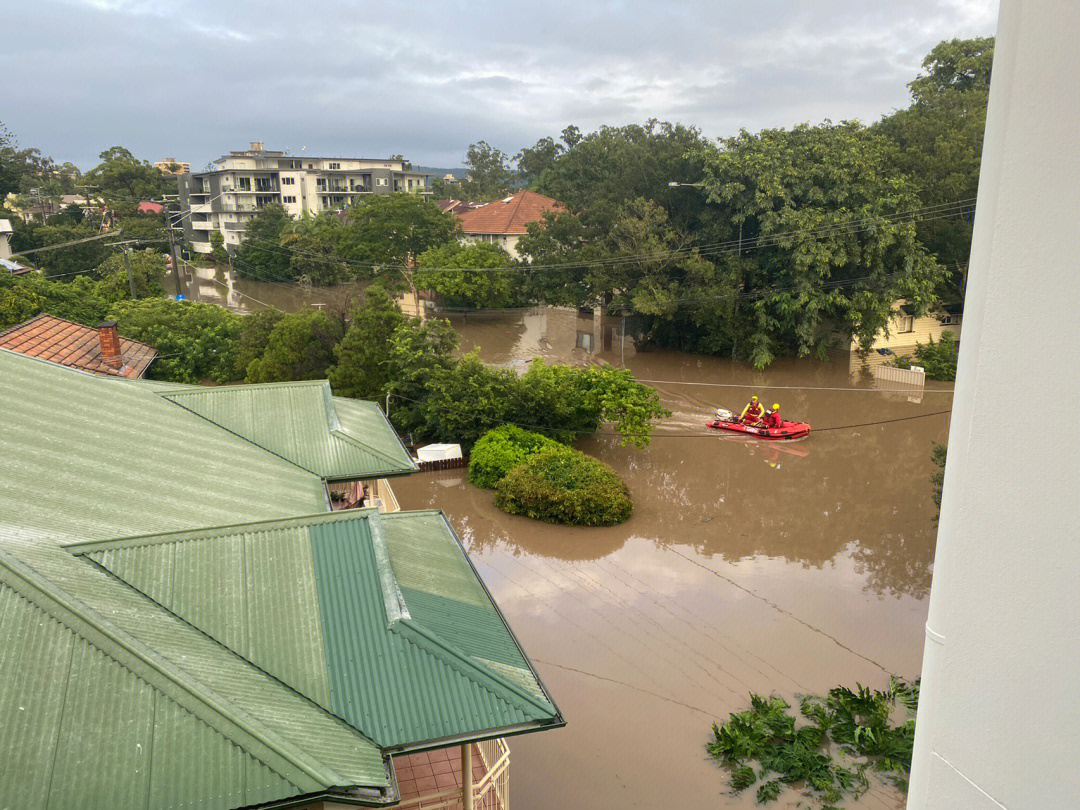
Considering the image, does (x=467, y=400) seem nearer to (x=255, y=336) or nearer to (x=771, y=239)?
(x=255, y=336)

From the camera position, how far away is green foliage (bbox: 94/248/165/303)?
35.5m

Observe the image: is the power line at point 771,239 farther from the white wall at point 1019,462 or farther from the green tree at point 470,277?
the white wall at point 1019,462

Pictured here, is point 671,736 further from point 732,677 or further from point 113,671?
point 113,671

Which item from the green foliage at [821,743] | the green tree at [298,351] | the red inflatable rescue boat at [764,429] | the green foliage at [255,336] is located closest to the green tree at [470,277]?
the green foliage at [255,336]

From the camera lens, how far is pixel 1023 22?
192cm

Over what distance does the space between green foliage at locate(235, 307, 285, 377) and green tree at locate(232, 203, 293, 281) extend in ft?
76.9

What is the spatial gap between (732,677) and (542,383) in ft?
34.4

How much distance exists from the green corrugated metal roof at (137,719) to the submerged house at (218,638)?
0.04 feet

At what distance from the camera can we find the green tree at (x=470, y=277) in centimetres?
3544

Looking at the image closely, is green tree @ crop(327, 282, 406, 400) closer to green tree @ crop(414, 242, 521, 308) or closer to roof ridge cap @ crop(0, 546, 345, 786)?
green tree @ crop(414, 242, 521, 308)

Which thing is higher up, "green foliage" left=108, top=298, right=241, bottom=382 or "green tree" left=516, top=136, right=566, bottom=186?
"green tree" left=516, top=136, right=566, bottom=186

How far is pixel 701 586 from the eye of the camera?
46.1 ft

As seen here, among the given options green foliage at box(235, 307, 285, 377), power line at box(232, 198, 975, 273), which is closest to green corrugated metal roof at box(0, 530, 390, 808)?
green foliage at box(235, 307, 285, 377)

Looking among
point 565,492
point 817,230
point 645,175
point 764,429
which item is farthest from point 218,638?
point 645,175
